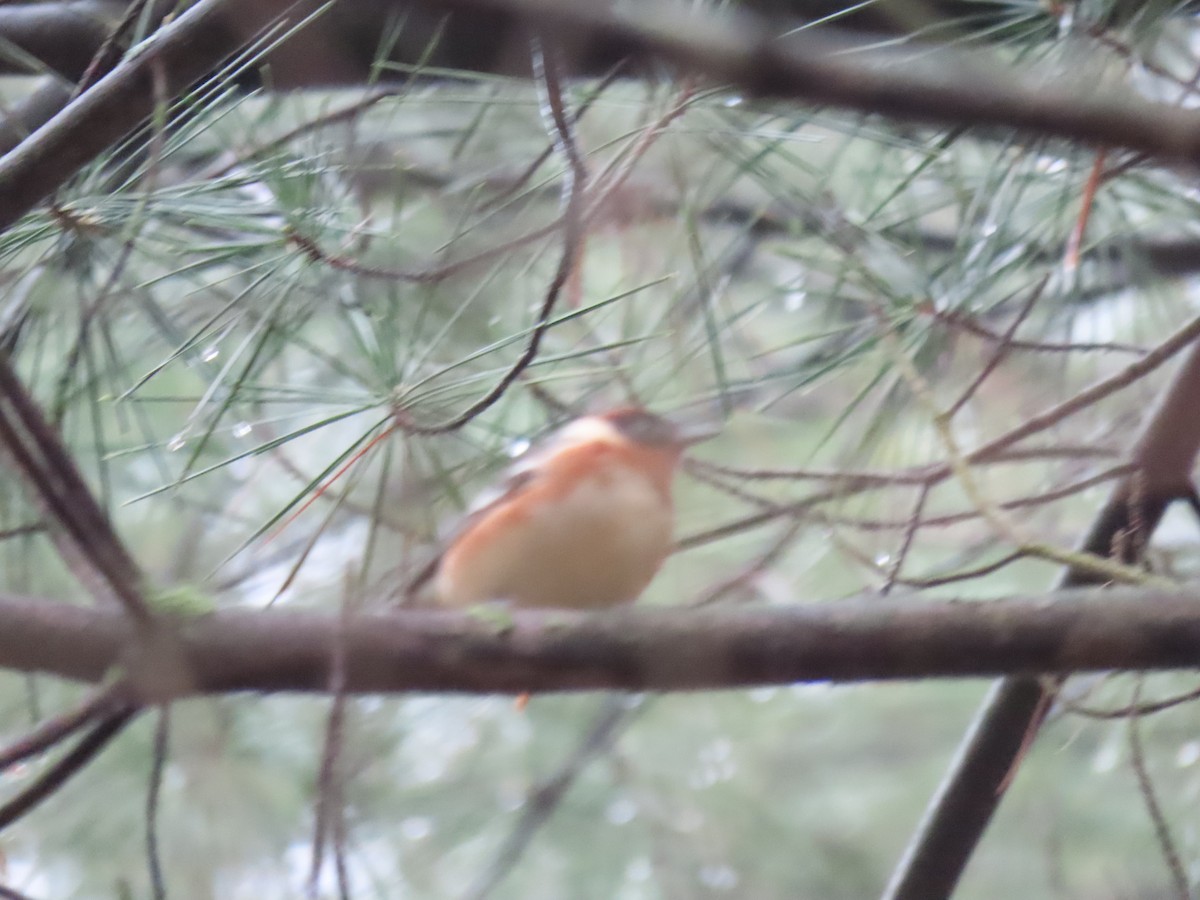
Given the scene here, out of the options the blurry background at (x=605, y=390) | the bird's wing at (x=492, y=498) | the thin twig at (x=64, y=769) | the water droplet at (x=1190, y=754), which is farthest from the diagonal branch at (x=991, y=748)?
the thin twig at (x=64, y=769)

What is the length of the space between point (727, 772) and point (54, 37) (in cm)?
152

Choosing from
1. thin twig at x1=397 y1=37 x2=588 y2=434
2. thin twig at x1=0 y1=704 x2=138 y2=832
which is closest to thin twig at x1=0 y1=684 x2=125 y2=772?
thin twig at x1=0 y1=704 x2=138 y2=832

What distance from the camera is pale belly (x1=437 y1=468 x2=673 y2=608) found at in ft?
4.38

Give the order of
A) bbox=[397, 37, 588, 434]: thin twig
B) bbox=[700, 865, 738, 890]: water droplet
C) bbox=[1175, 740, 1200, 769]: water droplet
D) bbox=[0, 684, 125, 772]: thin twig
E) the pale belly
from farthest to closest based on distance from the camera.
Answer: bbox=[700, 865, 738, 890]: water droplet → bbox=[1175, 740, 1200, 769]: water droplet → the pale belly → bbox=[0, 684, 125, 772]: thin twig → bbox=[397, 37, 588, 434]: thin twig

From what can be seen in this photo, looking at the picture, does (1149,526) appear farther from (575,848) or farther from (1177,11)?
(575,848)

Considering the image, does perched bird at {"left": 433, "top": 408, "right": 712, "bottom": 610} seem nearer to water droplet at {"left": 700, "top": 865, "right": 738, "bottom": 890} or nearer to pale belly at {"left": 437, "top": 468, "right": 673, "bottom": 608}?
pale belly at {"left": 437, "top": 468, "right": 673, "bottom": 608}

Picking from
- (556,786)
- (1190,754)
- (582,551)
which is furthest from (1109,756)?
(582,551)

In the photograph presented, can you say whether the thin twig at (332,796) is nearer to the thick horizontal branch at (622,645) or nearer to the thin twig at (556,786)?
the thick horizontal branch at (622,645)

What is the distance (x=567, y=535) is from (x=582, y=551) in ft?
0.07

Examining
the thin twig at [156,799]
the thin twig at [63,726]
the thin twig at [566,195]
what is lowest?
the thin twig at [156,799]

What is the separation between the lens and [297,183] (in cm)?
107

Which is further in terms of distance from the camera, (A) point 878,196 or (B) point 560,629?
Answer: (A) point 878,196

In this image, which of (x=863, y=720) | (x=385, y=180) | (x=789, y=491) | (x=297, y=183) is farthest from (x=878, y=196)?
(x=863, y=720)

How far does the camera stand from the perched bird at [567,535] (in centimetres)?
134
